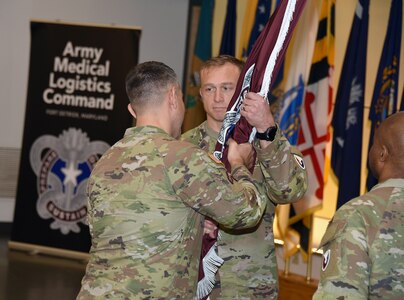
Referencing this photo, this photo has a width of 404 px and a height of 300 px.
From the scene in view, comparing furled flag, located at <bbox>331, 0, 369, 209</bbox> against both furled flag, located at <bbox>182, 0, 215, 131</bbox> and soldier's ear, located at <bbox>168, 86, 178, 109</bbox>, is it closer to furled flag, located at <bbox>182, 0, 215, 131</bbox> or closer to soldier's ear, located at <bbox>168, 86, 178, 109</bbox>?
furled flag, located at <bbox>182, 0, 215, 131</bbox>

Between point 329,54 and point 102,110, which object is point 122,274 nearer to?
point 329,54

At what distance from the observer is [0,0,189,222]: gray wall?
871cm

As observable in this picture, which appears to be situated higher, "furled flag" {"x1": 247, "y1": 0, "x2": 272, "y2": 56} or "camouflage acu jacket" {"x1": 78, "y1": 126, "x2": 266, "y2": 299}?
"furled flag" {"x1": 247, "y1": 0, "x2": 272, "y2": 56}

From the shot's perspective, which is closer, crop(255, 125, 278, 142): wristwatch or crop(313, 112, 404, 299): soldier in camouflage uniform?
crop(313, 112, 404, 299): soldier in camouflage uniform

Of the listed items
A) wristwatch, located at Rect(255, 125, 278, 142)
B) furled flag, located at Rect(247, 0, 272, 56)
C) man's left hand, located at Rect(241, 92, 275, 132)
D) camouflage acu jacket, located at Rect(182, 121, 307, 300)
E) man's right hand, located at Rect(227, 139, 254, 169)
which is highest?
furled flag, located at Rect(247, 0, 272, 56)

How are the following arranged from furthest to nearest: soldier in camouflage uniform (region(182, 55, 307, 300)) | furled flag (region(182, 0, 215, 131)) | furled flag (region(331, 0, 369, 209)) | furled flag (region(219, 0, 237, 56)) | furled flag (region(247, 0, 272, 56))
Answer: furled flag (region(182, 0, 215, 131))
furled flag (region(219, 0, 237, 56))
furled flag (region(247, 0, 272, 56))
furled flag (region(331, 0, 369, 209))
soldier in camouflage uniform (region(182, 55, 307, 300))

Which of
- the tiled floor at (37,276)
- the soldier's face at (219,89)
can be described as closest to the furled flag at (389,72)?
the tiled floor at (37,276)

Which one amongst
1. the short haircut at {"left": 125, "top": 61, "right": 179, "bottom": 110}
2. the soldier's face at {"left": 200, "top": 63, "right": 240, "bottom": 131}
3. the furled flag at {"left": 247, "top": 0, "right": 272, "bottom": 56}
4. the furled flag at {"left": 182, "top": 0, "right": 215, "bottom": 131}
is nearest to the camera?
the short haircut at {"left": 125, "top": 61, "right": 179, "bottom": 110}

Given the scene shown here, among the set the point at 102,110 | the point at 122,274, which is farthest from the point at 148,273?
the point at 102,110

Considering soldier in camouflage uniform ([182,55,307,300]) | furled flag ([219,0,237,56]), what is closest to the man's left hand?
soldier in camouflage uniform ([182,55,307,300])

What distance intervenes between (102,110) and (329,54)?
86.2 inches

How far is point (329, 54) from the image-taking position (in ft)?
21.1

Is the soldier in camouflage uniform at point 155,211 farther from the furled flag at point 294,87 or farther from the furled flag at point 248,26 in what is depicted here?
the furled flag at point 248,26

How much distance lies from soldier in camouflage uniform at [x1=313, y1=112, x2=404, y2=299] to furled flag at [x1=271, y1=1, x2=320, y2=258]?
4131 millimetres
